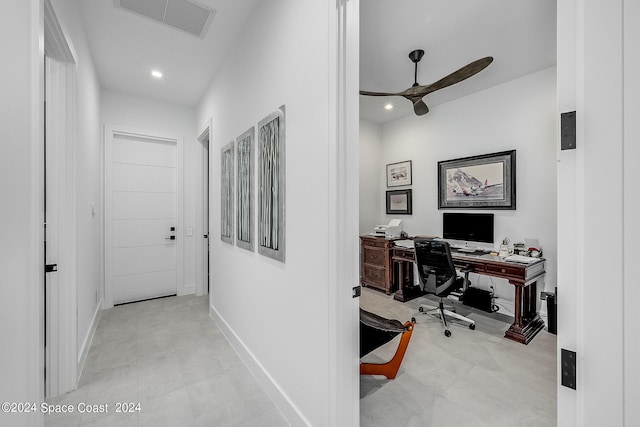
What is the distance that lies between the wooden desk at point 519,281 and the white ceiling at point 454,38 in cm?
214

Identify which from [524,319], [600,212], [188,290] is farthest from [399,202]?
[600,212]

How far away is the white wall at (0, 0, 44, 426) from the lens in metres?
0.94

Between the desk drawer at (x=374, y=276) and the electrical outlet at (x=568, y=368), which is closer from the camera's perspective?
the electrical outlet at (x=568, y=368)

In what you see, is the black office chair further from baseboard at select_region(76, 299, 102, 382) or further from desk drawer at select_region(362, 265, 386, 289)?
baseboard at select_region(76, 299, 102, 382)

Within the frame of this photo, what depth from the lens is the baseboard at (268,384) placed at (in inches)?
60.6

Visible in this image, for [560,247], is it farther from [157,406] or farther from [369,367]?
[157,406]

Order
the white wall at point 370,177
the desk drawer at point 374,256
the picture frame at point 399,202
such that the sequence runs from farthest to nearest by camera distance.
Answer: the white wall at point 370,177 < the picture frame at point 399,202 < the desk drawer at point 374,256

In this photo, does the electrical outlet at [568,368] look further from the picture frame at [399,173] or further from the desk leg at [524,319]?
the picture frame at [399,173]

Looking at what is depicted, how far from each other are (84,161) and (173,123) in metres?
1.76

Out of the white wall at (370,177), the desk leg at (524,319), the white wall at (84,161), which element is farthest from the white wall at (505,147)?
the white wall at (84,161)

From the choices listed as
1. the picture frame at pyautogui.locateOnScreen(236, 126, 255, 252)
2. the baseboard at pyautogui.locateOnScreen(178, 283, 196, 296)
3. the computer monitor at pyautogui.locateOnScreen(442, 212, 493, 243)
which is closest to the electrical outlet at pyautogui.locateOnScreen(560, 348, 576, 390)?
the picture frame at pyautogui.locateOnScreen(236, 126, 255, 252)

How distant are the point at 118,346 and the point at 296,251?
7.40 feet

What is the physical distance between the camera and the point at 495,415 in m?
1.68

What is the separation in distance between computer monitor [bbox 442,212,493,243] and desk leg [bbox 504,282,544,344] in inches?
29.5
